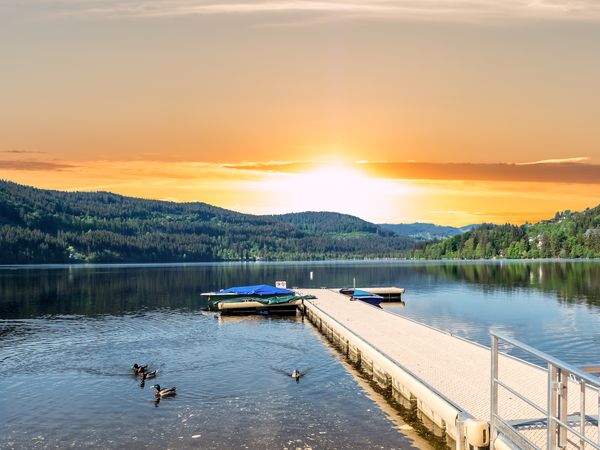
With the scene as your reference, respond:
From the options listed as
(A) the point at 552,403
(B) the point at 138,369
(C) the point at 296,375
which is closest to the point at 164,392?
(B) the point at 138,369

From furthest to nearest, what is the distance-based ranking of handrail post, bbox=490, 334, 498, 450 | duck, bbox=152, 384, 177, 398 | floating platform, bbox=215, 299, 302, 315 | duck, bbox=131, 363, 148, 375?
floating platform, bbox=215, 299, 302, 315 < duck, bbox=131, 363, 148, 375 < duck, bbox=152, 384, 177, 398 < handrail post, bbox=490, 334, 498, 450

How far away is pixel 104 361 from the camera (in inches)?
1532

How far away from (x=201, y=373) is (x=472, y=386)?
637 inches

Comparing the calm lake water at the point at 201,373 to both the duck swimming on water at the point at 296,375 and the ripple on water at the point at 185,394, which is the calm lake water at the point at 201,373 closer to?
the ripple on water at the point at 185,394

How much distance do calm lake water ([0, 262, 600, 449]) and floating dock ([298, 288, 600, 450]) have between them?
1.73 meters

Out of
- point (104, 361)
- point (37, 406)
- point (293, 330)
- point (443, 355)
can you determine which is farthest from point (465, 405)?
point (293, 330)

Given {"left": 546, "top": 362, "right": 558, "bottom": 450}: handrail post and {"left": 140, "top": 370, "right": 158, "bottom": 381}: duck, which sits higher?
{"left": 546, "top": 362, "right": 558, "bottom": 450}: handrail post

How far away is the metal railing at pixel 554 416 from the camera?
12625mm

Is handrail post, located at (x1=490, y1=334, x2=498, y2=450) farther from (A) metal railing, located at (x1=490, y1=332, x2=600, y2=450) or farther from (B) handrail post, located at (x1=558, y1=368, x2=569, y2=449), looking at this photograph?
(B) handrail post, located at (x1=558, y1=368, x2=569, y2=449)

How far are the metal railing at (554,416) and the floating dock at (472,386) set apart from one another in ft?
0.07

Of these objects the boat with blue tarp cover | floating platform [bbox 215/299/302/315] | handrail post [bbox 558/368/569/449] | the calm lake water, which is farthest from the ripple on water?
the boat with blue tarp cover

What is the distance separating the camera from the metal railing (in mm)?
12625

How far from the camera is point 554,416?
1298 cm

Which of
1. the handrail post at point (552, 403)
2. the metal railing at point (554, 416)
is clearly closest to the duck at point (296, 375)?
the metal railing at point (554, 416)
